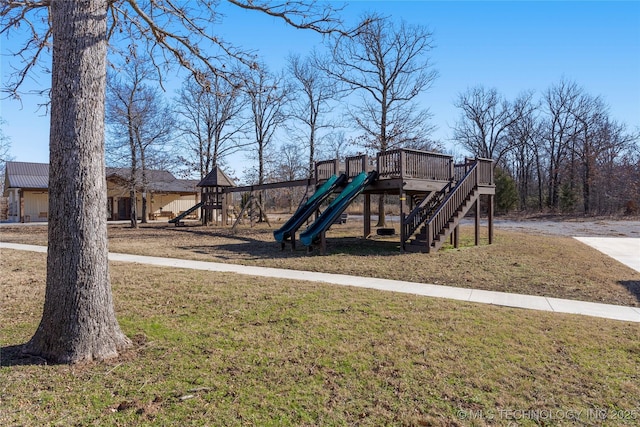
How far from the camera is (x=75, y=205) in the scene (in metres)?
3.76

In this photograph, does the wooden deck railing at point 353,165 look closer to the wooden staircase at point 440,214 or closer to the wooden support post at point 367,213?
the wooden support post at point 367,213

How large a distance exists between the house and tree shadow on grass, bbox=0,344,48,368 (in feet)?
79.8

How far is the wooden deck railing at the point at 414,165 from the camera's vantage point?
12.2 m

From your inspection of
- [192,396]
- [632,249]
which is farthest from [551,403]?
[632,249]

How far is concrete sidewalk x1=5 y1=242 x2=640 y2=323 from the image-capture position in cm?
589

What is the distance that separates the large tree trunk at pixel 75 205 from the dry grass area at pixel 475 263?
584 cm

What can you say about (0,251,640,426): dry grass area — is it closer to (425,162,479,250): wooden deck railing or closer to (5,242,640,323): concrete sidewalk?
(5,242,640,323): concrete sidewalk

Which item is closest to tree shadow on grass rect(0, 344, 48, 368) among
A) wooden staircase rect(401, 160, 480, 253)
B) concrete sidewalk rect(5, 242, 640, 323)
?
concrete sidewalk rect(5, 242, 640, 323)

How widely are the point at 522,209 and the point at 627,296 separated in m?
38.4

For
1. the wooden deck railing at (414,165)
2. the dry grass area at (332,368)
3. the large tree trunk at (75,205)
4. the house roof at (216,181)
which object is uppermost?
the house roof at (216,181)

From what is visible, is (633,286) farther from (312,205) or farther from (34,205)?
(34,205)

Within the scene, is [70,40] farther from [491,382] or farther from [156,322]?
[491,382]

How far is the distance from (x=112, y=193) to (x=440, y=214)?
3136cm

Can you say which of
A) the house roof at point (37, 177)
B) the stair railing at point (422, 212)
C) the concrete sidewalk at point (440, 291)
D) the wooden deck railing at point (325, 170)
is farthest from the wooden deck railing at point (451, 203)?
the house roof at point (37, 177)
